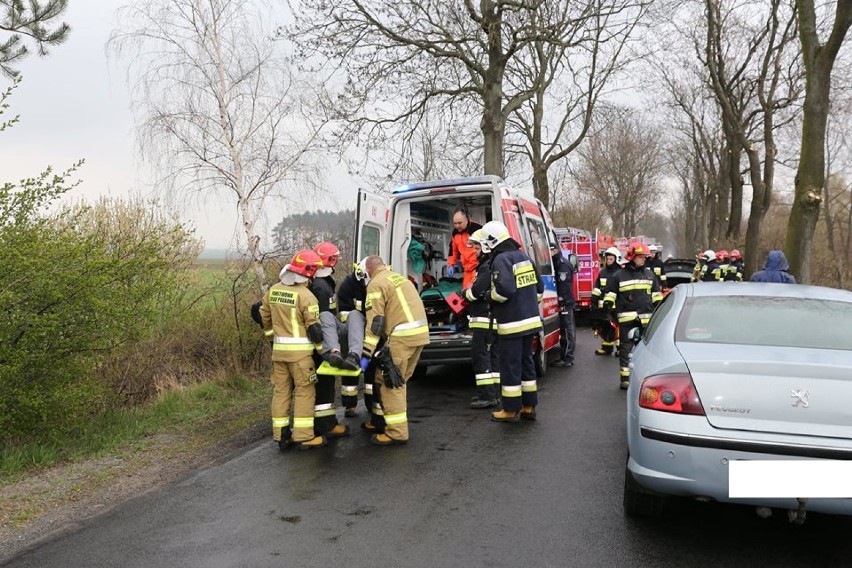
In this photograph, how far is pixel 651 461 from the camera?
3457 mm

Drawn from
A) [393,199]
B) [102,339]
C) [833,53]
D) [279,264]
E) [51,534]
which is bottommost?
[51,534]

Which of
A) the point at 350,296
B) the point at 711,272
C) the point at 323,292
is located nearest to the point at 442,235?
the point at 350,296

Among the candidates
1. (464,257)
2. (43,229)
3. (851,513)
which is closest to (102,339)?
(43,229)

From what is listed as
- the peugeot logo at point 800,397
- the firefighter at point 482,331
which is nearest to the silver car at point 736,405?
the peugeot logo at point 800,397

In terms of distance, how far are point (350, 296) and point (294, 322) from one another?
3.19 feet

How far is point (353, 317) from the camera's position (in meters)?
6.39

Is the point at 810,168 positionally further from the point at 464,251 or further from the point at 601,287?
the point at 464,251

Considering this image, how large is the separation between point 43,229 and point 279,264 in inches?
178

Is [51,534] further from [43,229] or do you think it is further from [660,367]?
[660,367]

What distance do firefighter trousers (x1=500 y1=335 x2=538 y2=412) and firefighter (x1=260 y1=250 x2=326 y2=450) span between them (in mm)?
1805

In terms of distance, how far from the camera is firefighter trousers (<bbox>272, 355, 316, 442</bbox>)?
577cm

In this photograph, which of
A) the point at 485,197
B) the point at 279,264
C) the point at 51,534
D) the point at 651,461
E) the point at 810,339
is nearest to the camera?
the point at 651,461

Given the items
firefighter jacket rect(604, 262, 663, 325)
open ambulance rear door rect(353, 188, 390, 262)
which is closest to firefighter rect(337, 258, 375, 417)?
open ambulance rear door rect(353, 188, 390, 262)

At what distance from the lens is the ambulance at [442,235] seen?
7699mm
